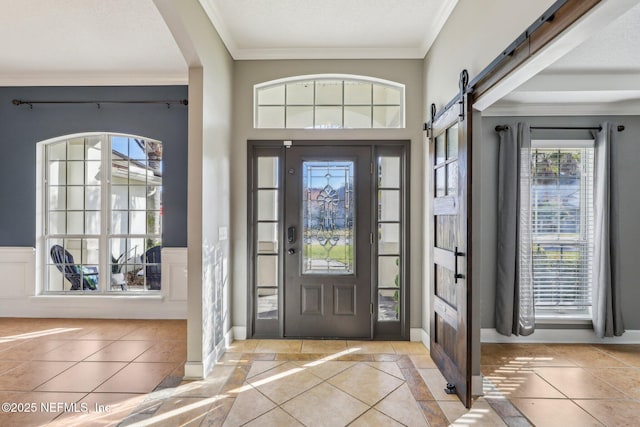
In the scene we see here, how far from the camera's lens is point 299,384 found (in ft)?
9.12

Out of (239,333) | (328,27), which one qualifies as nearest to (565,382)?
(239,333)

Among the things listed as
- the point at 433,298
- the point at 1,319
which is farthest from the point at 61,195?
the point at 433,298

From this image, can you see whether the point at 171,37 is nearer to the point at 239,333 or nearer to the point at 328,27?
the point at 328,27

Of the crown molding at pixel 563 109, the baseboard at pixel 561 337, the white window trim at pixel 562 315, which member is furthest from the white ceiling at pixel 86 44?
the baseboard at pixel 561 337

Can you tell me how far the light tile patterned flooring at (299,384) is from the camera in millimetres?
2334

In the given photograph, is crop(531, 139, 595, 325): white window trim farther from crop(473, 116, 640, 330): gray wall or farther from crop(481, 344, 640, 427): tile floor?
crop(481, 344, 640, 427): tile floor

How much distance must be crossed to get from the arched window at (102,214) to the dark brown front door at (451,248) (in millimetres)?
3436

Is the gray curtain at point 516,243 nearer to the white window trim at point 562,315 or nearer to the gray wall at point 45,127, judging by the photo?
the white window trim at point 562,315

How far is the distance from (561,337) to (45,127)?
659 centimetres

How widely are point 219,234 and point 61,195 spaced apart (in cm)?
280

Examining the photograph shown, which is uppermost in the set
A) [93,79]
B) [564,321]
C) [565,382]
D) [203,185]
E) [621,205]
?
[93,79]

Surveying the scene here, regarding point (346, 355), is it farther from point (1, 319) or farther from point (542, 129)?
point (1, 319)

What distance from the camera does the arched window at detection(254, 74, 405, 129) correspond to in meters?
3.88

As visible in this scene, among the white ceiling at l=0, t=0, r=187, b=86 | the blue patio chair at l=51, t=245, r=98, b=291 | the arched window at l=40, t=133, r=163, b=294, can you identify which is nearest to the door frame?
the white ceiling at l=0, t=0, r=187, b=86
